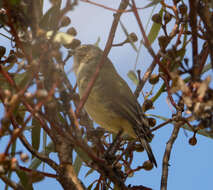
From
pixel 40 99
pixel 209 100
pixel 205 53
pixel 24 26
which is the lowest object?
pixel 40 99

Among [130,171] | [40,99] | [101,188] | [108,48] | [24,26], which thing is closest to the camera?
[40,99]

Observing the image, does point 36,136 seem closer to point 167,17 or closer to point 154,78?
point 154,78

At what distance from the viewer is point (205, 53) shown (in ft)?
4.67

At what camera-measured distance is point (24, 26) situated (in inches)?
42.3

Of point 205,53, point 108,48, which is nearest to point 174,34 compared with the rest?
point 205,53

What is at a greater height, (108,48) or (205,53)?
(205,53)

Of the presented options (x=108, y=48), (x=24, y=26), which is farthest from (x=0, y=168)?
(x=108, y=48)

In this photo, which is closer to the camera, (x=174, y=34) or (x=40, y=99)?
(x=40, y=99)

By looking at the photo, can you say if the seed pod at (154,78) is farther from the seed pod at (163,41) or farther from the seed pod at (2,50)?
the seed pod at (2,50)

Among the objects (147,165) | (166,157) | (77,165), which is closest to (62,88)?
(147,165)

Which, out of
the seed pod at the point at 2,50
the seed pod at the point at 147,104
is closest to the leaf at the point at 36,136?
the seed pod at the point at 2,50

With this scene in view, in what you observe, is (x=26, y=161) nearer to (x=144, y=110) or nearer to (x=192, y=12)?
(x=192, y=12)

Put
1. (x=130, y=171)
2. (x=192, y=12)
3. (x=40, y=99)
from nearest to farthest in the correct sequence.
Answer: (x=40, y=99) → (x=192, y=12) → (x=130, y=171)

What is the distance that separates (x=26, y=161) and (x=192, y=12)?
61 centimetres
